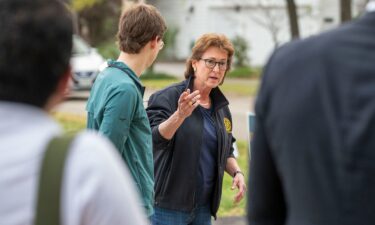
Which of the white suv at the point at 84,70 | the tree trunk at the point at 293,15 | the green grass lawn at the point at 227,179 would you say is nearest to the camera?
the green grass lawn at the point at 227,179

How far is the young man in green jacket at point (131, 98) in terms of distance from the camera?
Answer: 12.5 feet

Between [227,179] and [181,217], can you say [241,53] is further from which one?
[181,217]

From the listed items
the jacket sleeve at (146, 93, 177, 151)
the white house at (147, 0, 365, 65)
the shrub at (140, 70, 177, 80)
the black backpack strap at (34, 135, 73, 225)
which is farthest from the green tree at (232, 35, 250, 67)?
the black backpack strap at (34, 135, 73, 225)

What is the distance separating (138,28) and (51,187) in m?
2.50

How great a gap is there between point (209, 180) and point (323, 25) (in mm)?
30550

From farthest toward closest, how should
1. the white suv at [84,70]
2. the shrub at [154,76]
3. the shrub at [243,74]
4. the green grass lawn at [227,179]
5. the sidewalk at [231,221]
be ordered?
the shrub at [243,74] < the shrub at [154,76] < the white suv at [84,70] < the green grass lawn at [227,179] < the sidewalk at [231,221]

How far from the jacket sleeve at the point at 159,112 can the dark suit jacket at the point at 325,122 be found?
248 centimetres

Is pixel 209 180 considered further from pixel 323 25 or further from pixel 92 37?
pixel 92 37

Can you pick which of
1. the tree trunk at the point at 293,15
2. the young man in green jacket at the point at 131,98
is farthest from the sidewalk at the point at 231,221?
the tree trunk at the point at 293,15

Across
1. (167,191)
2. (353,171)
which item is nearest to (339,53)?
(353,171)

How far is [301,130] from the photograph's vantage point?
202 centimetres

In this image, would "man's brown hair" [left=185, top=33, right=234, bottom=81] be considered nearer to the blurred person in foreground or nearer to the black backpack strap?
the blurred person in foreground

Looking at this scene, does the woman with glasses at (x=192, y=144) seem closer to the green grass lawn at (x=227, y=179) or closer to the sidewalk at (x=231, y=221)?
the green grass lawn at (x=227, y=179)

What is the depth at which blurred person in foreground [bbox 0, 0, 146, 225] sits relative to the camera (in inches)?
68.1
